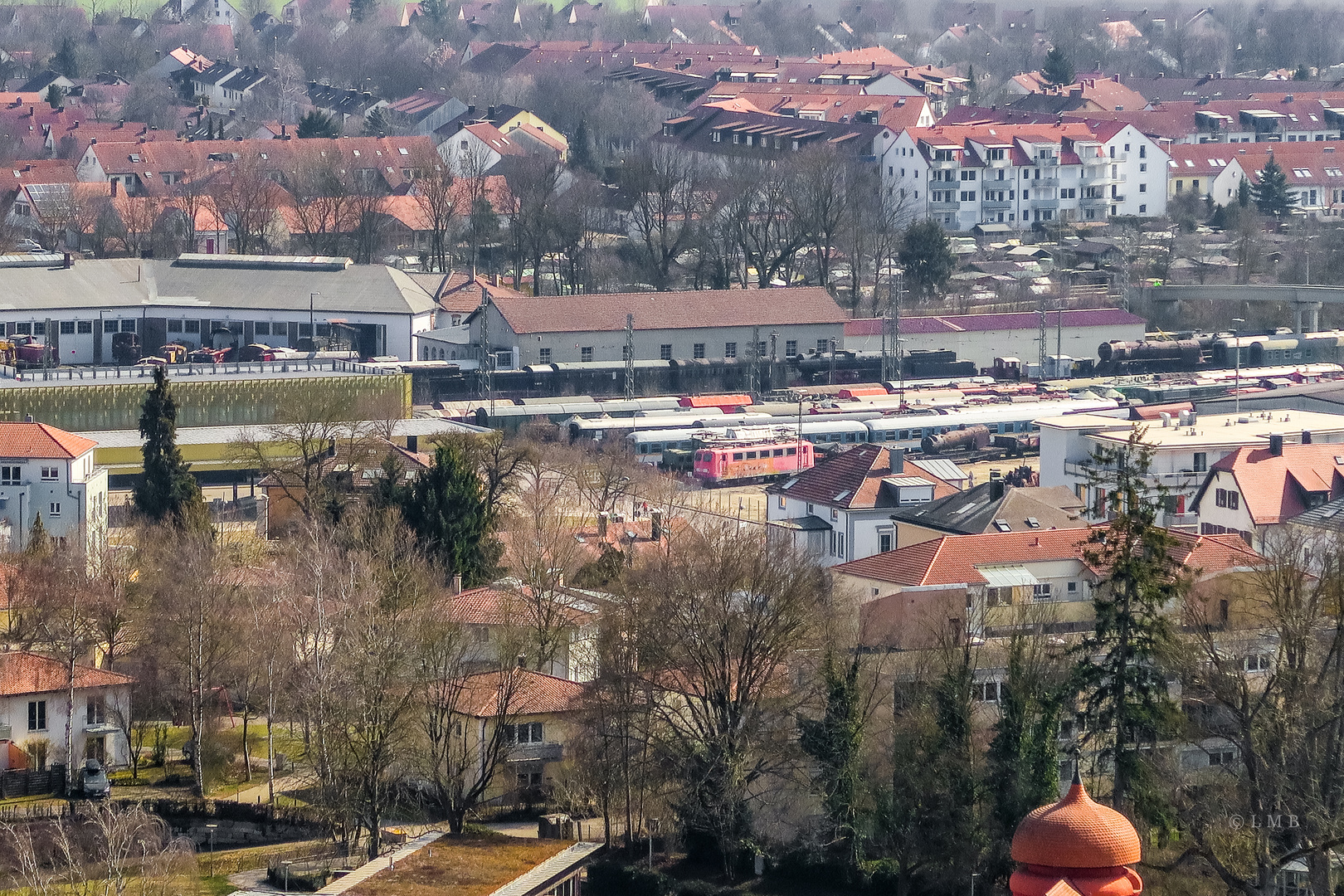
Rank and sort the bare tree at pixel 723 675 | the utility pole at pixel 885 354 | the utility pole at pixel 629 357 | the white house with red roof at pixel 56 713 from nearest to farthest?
the bare tree at pixel 723 675 → the white house with red roof at pixel 56 713 → the utility pole at pixel 629 357 → the utility pole at pixel 885 354

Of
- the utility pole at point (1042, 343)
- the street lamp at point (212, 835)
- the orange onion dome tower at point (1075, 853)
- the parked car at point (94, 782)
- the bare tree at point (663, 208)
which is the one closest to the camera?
the orange onion dome tower at point (1075, 853)

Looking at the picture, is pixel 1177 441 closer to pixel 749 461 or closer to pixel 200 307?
pixel 749 461

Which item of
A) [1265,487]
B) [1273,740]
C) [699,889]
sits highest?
[1265,487]

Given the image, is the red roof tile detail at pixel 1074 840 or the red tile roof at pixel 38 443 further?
the red tile roof at pixel 38 443

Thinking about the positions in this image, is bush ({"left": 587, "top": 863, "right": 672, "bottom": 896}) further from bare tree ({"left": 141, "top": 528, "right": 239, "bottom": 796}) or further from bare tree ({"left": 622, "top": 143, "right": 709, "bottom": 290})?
bare tree ({"left": 622, "top": 143, "right": 709, "bottom": 290})

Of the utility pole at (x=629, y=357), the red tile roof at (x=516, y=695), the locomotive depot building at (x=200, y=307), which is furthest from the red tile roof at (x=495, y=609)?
the locomotive depot building at (x=200, y=307)

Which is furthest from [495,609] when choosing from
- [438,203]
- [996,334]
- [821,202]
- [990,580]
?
[438,203]

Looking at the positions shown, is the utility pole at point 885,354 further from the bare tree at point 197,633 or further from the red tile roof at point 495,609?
the bare tree at point 197,633
